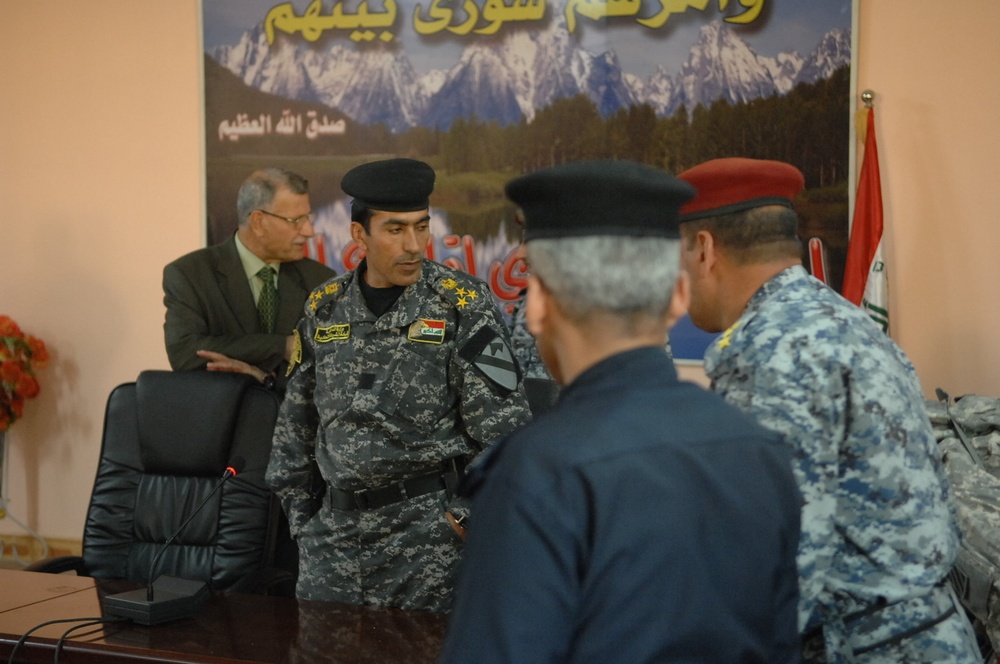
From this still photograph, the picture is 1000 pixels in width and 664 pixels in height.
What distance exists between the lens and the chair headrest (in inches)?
116

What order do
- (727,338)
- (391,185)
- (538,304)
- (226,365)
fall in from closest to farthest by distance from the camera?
(538,304), (727,338), (391,185), (226,365)

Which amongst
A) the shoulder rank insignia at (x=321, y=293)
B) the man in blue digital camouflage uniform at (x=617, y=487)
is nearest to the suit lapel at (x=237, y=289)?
the shoulder rank insignia at (x=321, y=293)

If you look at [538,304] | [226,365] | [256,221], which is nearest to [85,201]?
[256,221]

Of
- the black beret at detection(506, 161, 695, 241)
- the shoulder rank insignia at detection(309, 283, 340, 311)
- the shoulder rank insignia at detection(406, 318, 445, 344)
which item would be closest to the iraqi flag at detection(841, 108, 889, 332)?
the shoulder rank insignia at detection(406, 318, 445, 344)

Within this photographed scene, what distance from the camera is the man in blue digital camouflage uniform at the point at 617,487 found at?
94 cm

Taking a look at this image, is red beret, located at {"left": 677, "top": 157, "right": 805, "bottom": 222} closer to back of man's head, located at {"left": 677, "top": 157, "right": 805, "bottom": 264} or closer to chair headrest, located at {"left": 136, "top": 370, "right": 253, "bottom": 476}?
back of man's head, located at {"left": 677, "top": 157, "right": 805, "bottom": 264}

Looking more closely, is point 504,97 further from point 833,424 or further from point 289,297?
point 833,424

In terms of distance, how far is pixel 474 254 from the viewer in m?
4.48

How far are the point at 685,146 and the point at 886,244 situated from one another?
86cm

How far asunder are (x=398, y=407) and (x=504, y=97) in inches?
88.1

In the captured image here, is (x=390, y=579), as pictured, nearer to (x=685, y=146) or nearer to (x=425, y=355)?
(x=425, y=355)

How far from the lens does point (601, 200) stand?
1032 mm

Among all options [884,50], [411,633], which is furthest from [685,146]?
[411,633]

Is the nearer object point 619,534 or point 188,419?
point 619,534
